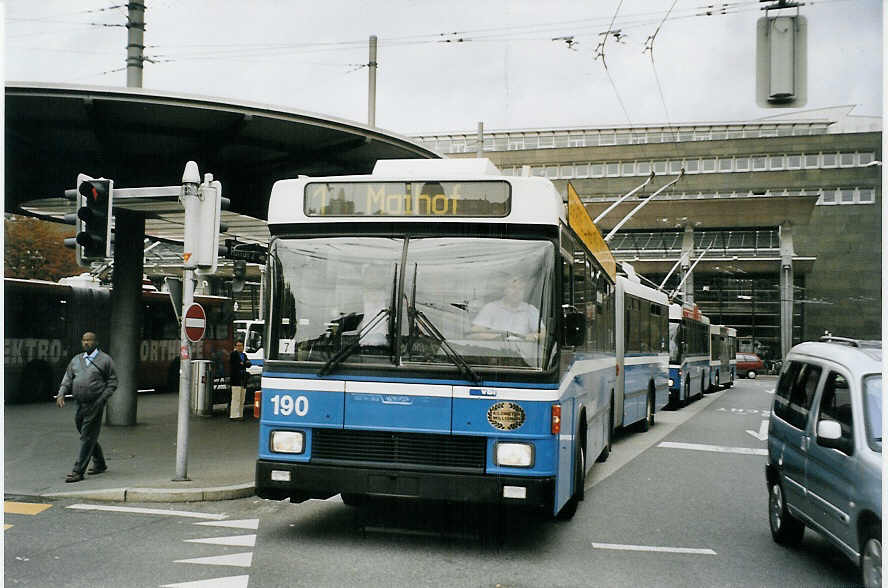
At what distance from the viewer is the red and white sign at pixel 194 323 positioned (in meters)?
11.0

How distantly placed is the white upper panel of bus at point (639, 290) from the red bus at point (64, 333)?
10460 mm

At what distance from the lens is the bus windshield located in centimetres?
735

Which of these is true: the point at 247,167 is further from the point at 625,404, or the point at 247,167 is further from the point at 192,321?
the point at 625,404

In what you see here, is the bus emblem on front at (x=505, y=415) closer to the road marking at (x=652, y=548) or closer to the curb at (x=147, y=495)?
the road marking at (x=652, y=548)

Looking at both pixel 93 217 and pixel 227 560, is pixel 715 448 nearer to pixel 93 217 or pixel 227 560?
pixel 93 217

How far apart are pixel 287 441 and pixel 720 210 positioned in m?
52.8

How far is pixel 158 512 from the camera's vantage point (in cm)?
955

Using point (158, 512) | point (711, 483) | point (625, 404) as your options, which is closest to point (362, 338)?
point (158, 512)

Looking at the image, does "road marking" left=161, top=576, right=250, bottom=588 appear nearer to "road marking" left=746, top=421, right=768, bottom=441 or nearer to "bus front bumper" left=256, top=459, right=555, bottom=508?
"bus front bumper" left=256, top=459, right=555, bottom=508

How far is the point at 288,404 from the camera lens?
7.63 meters

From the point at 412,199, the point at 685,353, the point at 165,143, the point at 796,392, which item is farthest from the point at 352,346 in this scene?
the point at 685,353

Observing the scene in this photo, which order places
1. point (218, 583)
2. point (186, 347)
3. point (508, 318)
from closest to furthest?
point (218, 583) → point (508, 318) → point (186, 347)

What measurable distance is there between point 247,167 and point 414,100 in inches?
128

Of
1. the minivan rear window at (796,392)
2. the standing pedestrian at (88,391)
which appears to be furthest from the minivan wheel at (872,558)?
the standing pedestrian at (88,391)
